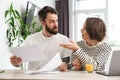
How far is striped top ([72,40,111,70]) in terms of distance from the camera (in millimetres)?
2143

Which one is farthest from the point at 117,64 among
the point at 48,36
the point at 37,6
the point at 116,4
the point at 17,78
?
the point at 116,4

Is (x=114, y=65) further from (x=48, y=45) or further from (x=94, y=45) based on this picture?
(x=48, y=45)

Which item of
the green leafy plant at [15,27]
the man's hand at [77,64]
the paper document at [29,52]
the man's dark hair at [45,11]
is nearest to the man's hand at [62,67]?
the man's hand at [77,64]

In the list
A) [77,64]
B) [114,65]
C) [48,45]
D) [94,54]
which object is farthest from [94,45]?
[114,65]

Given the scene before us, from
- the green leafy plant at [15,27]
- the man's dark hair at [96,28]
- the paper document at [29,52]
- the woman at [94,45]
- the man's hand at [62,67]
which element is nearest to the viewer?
the paper document at [29,52]

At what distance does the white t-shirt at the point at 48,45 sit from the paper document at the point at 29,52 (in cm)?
39

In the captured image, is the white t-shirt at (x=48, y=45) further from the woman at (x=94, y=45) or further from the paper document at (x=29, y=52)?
the paper document at (x=29, y=52)

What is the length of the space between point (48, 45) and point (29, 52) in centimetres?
51

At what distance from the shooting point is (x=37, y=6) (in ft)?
17.6

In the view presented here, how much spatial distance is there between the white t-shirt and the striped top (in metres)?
0.17

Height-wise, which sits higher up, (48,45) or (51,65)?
(48,45)

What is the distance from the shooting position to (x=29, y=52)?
6.34 ft

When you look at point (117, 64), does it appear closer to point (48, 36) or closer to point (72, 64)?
point (72, 64)

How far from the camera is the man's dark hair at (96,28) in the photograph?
2312mm
